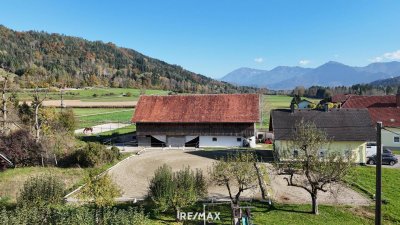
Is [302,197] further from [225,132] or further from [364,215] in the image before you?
[225,132]

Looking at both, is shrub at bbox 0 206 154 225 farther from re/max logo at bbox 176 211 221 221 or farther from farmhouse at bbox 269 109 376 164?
farmhouse at bbox 269 109 376 164

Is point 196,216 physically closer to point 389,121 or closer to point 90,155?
point 90,155

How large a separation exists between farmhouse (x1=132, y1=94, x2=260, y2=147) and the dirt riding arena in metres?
3.72

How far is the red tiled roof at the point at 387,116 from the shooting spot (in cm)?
4603

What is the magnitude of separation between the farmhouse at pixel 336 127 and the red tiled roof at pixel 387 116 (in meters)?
9.68

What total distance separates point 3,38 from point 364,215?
213 metres

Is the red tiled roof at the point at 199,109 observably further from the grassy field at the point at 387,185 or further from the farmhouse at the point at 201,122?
the grassy field at the point at 387,185

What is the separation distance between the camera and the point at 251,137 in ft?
143

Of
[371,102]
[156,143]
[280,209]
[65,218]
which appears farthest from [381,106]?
[65,218]

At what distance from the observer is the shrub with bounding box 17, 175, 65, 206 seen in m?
19.2

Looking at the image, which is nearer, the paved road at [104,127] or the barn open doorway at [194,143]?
the barn open doorway at [194,143]

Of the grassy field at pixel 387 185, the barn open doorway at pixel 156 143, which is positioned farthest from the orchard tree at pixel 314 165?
the barn open doorway at pixel 156 143

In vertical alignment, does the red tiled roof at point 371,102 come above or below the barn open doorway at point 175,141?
above

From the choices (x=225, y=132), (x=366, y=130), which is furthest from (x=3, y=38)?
(x=366, y=130)
